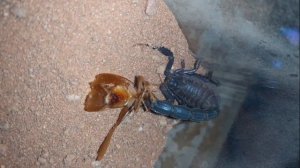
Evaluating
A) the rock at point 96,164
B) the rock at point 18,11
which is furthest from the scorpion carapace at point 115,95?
the rock at point 18,11

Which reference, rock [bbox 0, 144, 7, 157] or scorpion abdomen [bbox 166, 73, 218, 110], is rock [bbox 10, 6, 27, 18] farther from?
scorpion abdomen [bbox 166, 73, 218, 110]

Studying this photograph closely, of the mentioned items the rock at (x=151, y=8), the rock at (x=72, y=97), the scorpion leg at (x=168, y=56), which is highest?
the rock at (x=151, y=8)

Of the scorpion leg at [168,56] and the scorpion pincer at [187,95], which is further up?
the scorpion leg at [168,56]

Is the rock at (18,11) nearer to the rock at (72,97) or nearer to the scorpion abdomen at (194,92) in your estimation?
the rock at (72,97)

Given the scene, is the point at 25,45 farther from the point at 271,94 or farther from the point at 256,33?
the point at 271,94

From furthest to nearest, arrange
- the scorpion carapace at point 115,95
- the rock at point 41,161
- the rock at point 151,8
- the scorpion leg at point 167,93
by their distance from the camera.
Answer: the scorpion leg at point 167,93
the rock at point 151,8
the scorpion carapace at point 115,95
the rock at point 41,161

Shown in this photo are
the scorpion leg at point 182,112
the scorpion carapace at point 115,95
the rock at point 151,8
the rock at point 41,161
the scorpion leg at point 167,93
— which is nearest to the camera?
the rock at point 41,161

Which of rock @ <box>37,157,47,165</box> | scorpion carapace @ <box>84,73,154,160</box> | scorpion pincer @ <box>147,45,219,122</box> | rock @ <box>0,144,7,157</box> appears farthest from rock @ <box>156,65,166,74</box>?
rock @ <box>0,144,7,157</box>
